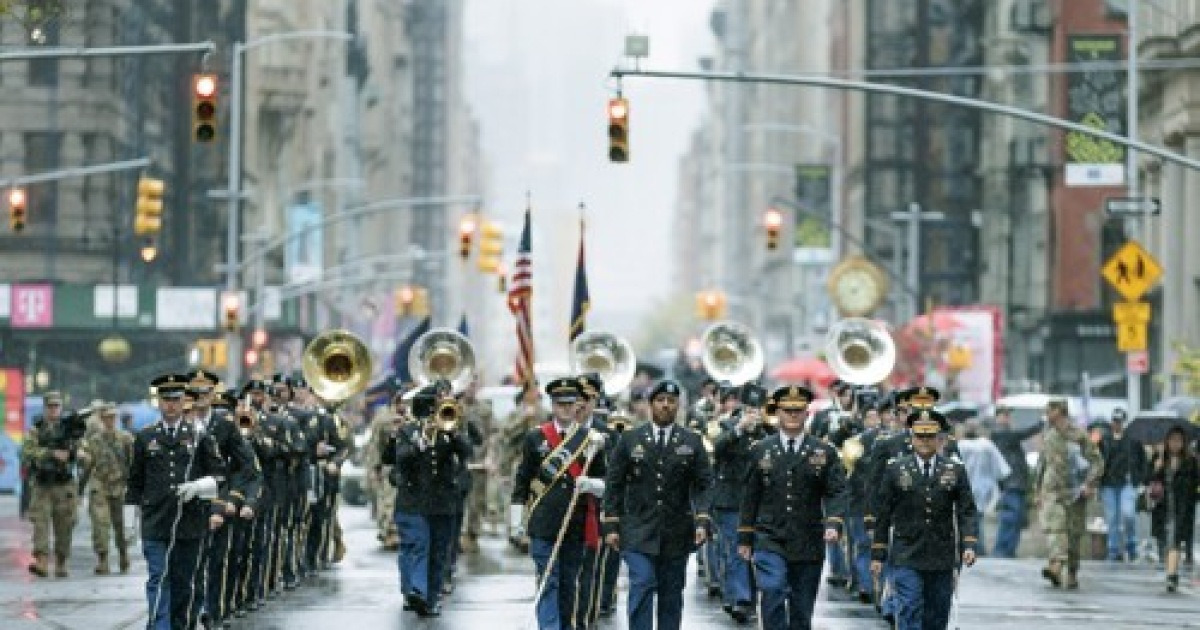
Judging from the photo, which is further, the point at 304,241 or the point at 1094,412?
→ the point at 304,241

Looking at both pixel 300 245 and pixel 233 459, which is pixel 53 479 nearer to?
pixel 233 459

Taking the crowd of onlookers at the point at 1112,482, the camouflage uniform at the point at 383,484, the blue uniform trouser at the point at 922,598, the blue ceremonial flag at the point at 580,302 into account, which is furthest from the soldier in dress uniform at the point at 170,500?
the crowd of onlookers at the point at 1112,482

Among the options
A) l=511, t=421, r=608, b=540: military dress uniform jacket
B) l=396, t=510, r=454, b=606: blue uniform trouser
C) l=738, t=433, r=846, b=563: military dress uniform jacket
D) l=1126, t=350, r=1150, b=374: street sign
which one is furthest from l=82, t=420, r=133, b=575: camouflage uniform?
l=1126, t=350, r=1150, b=374: street sign

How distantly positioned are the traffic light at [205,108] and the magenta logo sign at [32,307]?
39.2 m

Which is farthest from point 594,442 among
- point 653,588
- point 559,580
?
point 653,588

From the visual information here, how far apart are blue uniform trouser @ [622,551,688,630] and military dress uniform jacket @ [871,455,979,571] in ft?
4.33

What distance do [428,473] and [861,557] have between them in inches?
183

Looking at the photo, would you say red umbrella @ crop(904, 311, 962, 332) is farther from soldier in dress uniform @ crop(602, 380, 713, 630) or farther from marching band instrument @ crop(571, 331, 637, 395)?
soldier in dress uniform @ crop(602, 380, 713, 630)

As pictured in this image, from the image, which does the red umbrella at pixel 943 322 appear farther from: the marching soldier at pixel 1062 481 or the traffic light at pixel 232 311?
the marching soldier at pixel 1062 481

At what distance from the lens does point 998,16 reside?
316ft

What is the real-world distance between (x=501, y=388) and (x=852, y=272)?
11.0 m

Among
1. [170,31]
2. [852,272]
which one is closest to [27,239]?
[170,31]

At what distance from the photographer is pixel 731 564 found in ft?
82.2

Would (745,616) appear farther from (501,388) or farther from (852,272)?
(852,272)
